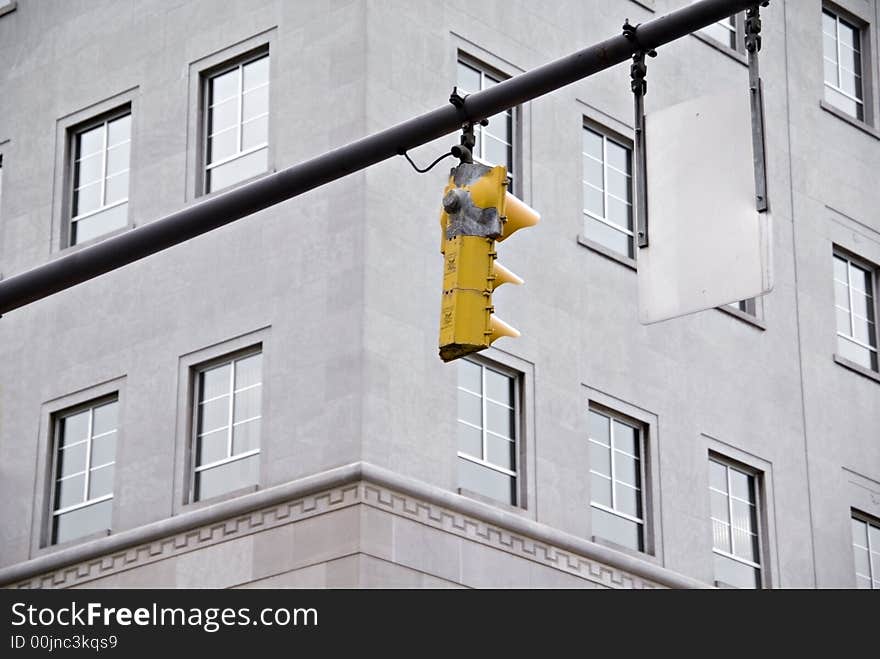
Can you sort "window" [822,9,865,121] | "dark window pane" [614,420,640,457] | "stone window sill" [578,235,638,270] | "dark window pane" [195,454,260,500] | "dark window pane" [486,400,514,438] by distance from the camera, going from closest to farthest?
"dark window pane" [195,454,260,500] → "dark window pane" [486,400,514,438] → "dark window pane" [614,420,640,457] → "stone window sill" [578,235,638,270] → "window" [822,9,865,121]

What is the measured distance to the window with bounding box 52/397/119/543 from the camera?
30.0 m


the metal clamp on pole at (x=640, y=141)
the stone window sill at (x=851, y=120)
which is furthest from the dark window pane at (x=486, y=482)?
the metal clamp on pole at (x=640, y=141)

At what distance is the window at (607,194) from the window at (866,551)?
6418 millimetres

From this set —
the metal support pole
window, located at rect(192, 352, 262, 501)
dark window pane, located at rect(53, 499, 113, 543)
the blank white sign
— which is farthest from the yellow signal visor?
dark window pane, located at rect(53, 499, 113, 543)

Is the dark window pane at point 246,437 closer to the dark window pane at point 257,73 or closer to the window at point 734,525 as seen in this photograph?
the dark window pane at point 257,73

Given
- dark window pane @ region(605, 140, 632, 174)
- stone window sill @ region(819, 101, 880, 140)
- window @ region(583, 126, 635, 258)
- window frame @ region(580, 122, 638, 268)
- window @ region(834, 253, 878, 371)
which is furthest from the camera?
stone window sill @ region(819, 101, 880, 140)

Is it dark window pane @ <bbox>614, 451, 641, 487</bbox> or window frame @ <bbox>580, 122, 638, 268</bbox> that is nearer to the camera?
dark window pane @ <bbox>614, 451, 641, 487</bbox>

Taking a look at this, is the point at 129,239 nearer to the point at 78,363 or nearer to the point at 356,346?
the point at 356,346

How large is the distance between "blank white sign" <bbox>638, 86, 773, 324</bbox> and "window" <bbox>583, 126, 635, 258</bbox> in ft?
59.8

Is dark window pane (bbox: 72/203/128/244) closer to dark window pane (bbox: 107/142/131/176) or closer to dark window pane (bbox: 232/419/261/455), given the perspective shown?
dark window pane (bbox: 107/142/131/176)

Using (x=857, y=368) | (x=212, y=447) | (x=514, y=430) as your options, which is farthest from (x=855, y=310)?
(x=212, y=447)

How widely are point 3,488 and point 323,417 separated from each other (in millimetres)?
6170

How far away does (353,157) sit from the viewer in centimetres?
1333

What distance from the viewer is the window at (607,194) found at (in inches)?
1249
